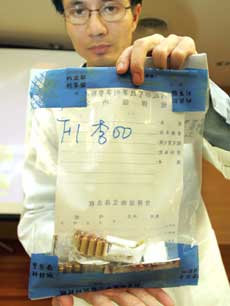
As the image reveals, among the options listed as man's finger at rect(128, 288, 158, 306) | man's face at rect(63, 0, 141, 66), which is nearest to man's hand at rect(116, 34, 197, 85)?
man's face at rect(63, 0, 141, 66)

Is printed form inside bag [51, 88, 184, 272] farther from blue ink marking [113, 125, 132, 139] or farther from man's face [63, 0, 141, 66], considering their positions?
man's face [63, 0, 141, 66]

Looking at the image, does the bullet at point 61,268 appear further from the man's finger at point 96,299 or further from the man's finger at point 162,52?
the man's finger at point 162,52

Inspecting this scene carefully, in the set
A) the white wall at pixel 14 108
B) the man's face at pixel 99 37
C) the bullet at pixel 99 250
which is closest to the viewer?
the bullet at pixel 99 250

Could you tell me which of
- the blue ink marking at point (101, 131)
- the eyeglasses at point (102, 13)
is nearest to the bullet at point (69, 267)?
the blue ink marking at point (101, 131)

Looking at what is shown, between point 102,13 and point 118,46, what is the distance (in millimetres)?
54

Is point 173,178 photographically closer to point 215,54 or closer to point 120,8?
point 120,8

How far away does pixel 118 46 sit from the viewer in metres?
0.53

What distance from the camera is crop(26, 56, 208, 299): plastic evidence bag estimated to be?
1.30ft

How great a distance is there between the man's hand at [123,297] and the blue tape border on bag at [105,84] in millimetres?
212

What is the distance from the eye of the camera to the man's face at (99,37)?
52 cm

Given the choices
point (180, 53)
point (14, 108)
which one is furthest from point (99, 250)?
point (14, 108)

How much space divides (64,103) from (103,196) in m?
0.11

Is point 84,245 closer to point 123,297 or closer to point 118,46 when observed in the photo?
point 123,297

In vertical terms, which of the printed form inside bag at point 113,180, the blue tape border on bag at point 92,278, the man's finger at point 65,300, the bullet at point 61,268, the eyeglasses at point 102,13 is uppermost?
the eyeglasses at point 102,13
